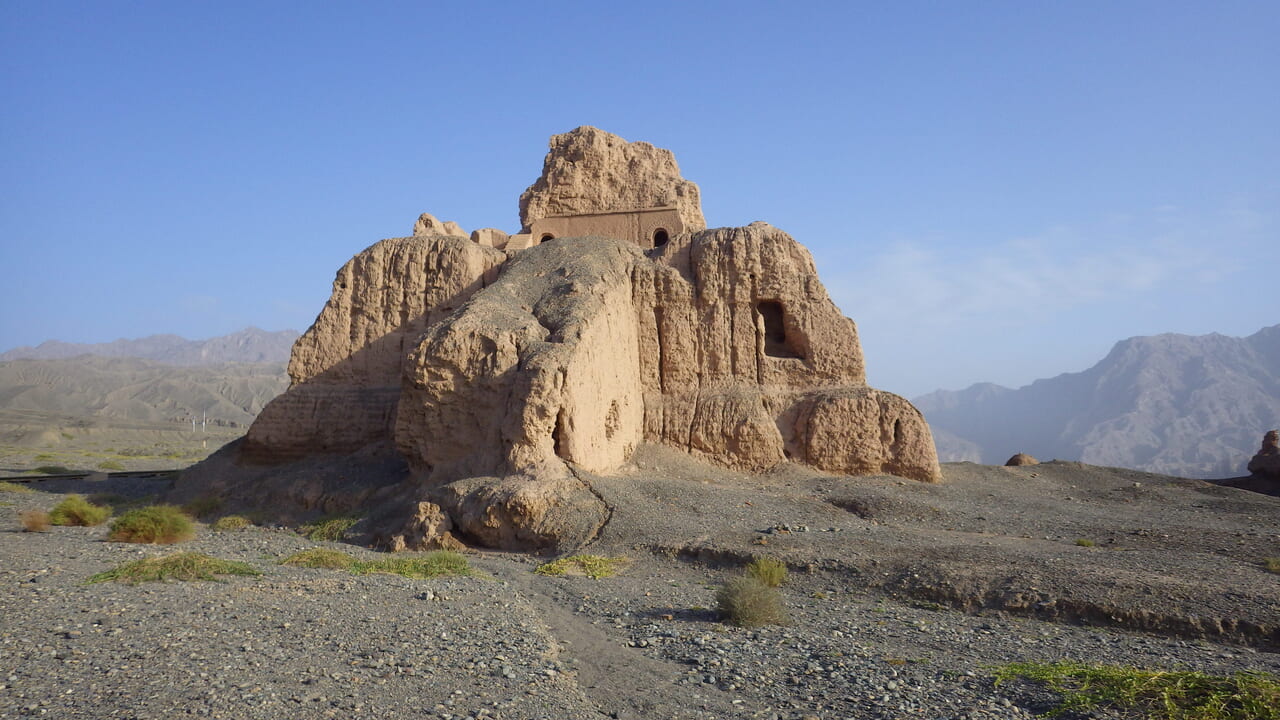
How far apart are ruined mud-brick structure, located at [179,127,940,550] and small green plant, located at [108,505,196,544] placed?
2.88 m

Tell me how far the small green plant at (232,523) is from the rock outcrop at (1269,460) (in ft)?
A: 97.6

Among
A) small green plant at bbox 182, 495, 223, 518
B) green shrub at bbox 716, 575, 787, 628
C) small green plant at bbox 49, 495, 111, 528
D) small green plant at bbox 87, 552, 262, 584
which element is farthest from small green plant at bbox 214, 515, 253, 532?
green shrub at bbox 716, 575, 787, 628

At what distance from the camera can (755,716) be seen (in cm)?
631

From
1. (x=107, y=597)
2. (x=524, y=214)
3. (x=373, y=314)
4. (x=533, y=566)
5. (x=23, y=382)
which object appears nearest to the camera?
(x=107, y=597)

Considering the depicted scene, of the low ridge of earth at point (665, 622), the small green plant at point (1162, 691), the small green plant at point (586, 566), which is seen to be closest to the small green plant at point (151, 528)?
the low ridge of earth at point (665, 622)

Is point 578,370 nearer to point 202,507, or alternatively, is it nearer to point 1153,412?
point 202,507

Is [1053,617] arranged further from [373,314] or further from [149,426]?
[149,426]

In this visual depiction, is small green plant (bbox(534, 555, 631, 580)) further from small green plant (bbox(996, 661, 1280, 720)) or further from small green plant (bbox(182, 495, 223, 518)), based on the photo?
small green plant (bbox(182, 495, 223, 518))

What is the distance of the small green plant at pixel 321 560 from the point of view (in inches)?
478

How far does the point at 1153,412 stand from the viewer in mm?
112250

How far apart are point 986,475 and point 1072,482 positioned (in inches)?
103

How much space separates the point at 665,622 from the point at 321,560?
612 cm

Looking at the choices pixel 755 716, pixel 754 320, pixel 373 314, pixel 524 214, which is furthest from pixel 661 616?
pixel 524 214

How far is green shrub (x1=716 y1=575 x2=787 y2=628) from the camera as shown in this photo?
9109 millimetres
